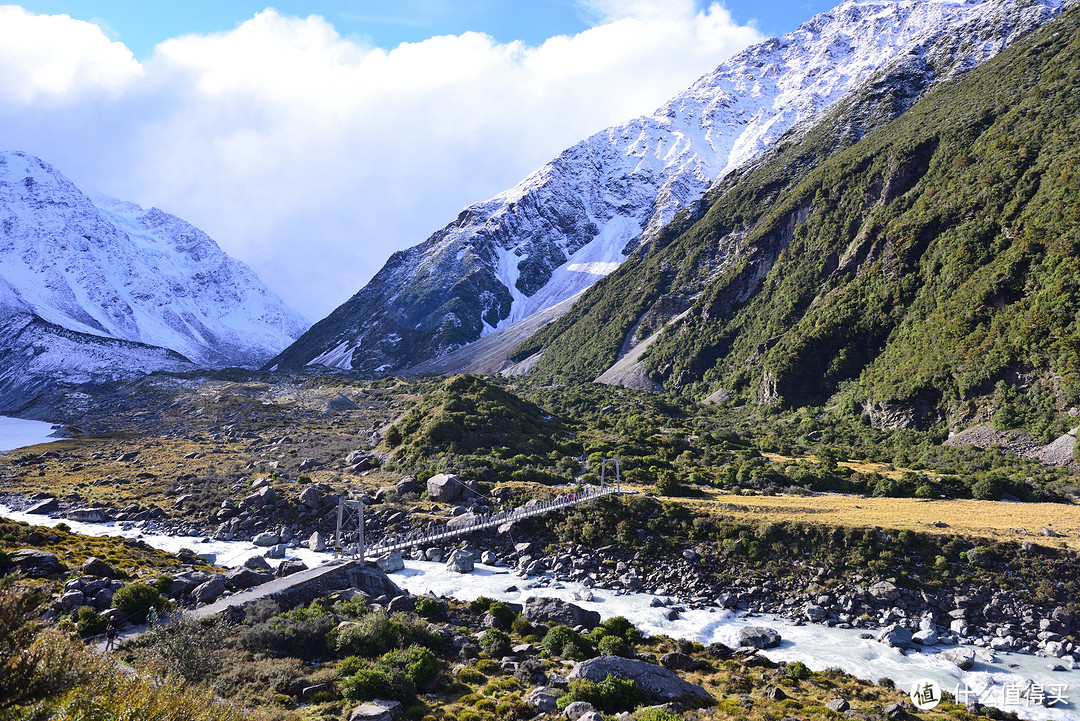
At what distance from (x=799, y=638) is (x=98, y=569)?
32924 mm

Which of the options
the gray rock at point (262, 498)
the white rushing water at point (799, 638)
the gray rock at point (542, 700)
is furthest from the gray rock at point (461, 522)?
the gray rock at point (542, 700)

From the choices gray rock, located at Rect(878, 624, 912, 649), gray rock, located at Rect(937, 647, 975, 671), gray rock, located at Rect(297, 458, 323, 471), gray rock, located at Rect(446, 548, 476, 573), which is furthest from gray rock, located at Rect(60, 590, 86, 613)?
gray rock, located at Rect(937, 647, 975, 671)

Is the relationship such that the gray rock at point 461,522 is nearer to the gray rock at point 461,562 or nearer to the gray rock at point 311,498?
the gray rock at point 461,562

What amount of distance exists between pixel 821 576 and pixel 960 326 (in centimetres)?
4742

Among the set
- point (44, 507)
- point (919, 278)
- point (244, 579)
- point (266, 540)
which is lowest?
point (266, 540)

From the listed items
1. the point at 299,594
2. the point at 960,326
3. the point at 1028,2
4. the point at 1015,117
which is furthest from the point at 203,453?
the point at 1028,2

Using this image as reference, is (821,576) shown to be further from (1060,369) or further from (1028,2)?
(1028,2)

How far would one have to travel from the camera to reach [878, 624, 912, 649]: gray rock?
24.8m

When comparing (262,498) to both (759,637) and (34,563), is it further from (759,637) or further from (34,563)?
(759,637)

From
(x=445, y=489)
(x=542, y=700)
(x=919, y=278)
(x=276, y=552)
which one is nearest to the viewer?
(x=542, y=700)

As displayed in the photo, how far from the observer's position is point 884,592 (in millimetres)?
28406

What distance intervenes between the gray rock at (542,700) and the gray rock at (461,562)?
660 inches

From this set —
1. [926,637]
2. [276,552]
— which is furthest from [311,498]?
[926,637]

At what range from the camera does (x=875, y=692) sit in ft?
68.2
